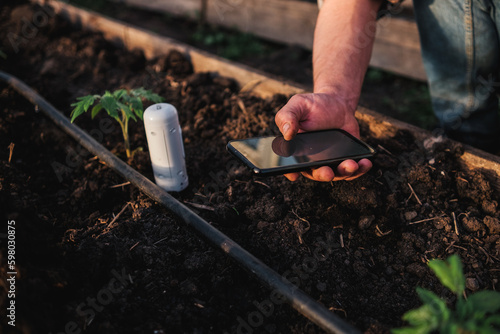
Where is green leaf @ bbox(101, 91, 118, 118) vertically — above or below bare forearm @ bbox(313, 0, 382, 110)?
below

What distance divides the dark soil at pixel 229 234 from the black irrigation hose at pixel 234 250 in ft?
0.45

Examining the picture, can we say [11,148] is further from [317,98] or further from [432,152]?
[432,152]

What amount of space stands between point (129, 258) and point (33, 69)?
3.16m

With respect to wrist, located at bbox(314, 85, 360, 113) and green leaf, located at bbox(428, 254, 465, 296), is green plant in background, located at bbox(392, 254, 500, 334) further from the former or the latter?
wrist, located at bbox(314, 85, 360, 113)

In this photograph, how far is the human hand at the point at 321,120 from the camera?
180 cm

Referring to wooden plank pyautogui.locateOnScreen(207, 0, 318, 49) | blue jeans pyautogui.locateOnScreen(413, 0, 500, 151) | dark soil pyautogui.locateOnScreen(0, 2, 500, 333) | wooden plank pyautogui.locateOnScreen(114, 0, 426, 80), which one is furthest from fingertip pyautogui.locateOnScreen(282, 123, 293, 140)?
wooden plank pyautogui.locateOnScreen(207, 0, 318, 49)

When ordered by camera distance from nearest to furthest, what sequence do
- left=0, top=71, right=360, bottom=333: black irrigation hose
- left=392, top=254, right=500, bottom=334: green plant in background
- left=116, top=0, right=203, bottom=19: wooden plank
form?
left=392, top=254, right=500, bottom=334: green plant in background < left=0, top=71, right=360, bottom=333: black irrigation hose < left=116, top=0, right=203, bottom=19: wooden plank

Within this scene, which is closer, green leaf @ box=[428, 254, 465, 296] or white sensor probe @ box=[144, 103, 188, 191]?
green leaf @ box=[428, 254, 465, 296]

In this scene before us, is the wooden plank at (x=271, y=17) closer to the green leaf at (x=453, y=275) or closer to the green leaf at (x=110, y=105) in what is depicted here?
the green leaf at (x=110, y=105)

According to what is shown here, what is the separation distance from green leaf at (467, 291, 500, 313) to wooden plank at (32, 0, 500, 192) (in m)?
1.15

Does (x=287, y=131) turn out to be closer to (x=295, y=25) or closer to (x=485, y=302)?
(x=485, y=302)

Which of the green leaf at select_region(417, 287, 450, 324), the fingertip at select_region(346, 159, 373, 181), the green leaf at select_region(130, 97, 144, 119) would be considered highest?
the green leaf at select_region(417, 287, 450, 324)

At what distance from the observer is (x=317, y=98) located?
207cm

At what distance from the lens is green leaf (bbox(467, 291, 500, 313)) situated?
1.04m
